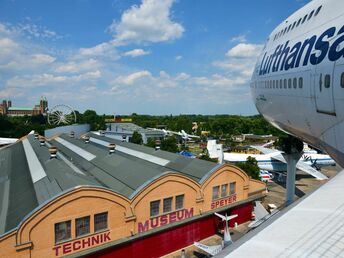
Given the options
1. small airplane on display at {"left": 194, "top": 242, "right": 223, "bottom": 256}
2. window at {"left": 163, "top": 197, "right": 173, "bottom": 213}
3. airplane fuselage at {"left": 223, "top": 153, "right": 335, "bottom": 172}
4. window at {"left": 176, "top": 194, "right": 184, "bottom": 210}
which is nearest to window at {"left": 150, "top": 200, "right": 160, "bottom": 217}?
window at {"left": 163, "top": 197, "right": 173, "bottom": 213}

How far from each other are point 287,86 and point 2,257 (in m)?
17.8

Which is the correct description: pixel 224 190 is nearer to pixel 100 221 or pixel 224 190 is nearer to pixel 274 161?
pixel 100 221

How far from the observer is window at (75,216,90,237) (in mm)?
19359

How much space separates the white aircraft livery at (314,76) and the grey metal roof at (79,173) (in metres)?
13.7

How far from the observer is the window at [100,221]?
20.2m

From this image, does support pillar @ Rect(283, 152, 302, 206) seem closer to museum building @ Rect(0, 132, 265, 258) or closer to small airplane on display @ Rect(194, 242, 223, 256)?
museum building @ Rect(0, 132, 265, 258)

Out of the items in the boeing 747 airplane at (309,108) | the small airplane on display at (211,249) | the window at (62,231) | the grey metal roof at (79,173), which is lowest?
the small airplane on display at (211,249)

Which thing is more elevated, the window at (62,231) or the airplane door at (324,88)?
the airplane door at (324,88)

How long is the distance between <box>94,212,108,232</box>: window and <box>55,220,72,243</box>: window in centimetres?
186

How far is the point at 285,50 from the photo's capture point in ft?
44.5

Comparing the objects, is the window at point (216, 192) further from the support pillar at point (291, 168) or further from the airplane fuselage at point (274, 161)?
the airplane fuselage at point (274, 161)

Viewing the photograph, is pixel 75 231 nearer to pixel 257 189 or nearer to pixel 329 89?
pixel 329 89

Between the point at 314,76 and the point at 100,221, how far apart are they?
17.0 meters

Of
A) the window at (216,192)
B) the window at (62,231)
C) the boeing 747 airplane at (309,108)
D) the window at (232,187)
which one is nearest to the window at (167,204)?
the window at (216,192)
